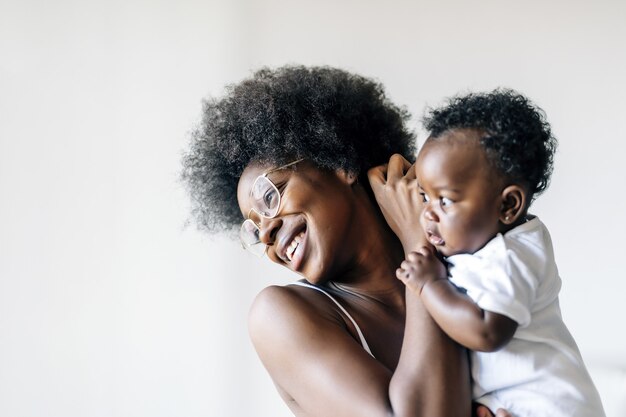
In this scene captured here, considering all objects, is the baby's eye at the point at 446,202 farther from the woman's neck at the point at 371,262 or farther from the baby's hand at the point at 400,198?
the woman's neck at the point at 371,262

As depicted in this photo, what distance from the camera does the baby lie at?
118 centimetres

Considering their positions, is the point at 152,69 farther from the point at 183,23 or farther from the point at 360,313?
the point at 360,313

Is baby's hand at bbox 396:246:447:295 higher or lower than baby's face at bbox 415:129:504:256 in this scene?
lower

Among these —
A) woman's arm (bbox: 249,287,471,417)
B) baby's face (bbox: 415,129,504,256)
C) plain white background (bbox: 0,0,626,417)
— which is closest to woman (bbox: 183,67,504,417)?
woman's arm (bbox: 249,287,471,417)

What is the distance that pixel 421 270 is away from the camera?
4.06ft

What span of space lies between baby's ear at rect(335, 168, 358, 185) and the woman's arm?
0.26m

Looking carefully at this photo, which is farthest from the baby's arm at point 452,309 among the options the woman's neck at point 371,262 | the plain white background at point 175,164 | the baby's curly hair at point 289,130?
the plain white background at point 175,164

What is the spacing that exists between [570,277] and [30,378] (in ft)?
6.19

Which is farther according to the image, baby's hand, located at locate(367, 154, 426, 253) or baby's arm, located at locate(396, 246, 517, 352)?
baby's hand, located at locate(367, 154, 426, 253)

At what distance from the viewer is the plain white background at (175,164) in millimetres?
2738

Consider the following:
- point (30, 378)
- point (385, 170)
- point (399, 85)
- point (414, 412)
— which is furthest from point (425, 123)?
point (30, 378)

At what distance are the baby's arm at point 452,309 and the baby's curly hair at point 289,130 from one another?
390mm

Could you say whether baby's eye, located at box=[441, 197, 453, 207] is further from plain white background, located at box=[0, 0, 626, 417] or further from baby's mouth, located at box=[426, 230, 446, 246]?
plain white background, located at box=[0, 0, 626, 417]

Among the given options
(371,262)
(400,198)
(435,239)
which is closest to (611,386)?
(371,262)
